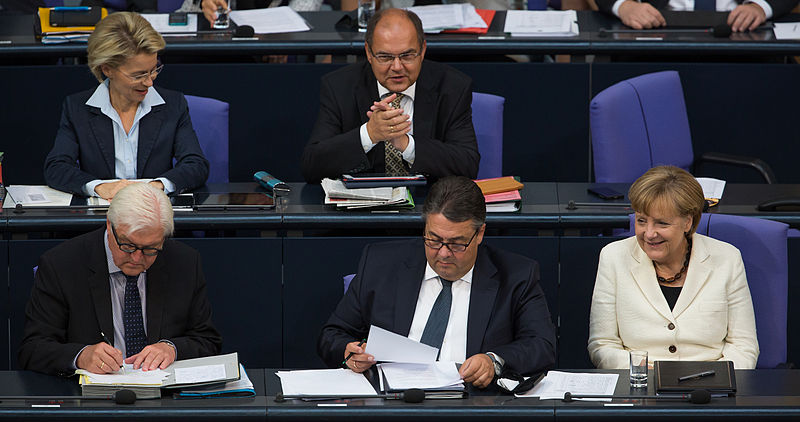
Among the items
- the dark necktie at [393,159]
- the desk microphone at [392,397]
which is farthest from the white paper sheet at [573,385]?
the dark necktie at [393,159]

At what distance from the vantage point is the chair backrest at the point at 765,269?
3.77m

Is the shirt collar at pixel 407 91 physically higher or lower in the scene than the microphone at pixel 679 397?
higher

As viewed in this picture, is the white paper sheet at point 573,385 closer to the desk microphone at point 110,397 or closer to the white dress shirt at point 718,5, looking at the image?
the desk microphone at point 110,397

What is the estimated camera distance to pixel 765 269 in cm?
378

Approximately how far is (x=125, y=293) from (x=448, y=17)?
2.53 m

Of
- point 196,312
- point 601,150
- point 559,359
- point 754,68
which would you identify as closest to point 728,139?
point 754,68

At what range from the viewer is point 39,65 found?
550 centimetres

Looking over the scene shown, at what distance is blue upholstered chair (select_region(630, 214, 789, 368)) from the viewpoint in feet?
12.4

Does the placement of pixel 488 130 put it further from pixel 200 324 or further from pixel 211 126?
pixel 200 324

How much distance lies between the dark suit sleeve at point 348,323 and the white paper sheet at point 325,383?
0.21 meters

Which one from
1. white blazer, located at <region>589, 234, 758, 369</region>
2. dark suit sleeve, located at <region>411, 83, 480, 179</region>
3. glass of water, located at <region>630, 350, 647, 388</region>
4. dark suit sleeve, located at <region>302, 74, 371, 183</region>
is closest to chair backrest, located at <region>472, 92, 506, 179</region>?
dark suit sleeve, located at <region>411, 83, 480, 179</region>

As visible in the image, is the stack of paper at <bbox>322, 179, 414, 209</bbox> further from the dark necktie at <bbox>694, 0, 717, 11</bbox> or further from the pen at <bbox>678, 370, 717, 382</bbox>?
the dark necktie at <bbox>694, 0, 717, 11</bbox>

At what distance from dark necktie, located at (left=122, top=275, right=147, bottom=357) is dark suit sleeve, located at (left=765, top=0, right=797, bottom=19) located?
11.5 ft

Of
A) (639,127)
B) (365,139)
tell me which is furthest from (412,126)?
(639,127)
